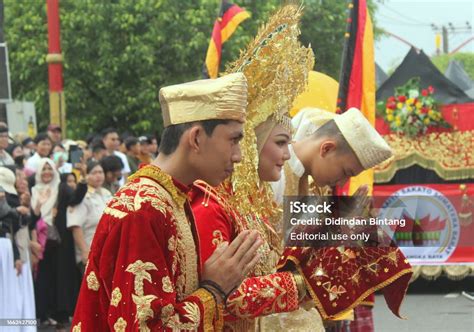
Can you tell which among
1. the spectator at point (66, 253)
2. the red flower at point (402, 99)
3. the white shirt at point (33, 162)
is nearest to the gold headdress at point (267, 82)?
the spectator at point (66, 253)

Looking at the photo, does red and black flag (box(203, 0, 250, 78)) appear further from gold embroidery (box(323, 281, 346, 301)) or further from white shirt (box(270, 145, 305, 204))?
gold embroidery (box(323, 281, 346, 301))

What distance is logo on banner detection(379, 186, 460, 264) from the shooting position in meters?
A: 10.6

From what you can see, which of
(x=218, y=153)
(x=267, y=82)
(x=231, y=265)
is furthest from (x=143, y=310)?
(x=267, y=82)

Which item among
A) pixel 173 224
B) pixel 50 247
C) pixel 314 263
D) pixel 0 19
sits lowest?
pixel 50 247

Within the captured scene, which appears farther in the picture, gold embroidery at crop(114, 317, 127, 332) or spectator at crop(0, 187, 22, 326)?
spectator at crop(0, 187, 22, 326)

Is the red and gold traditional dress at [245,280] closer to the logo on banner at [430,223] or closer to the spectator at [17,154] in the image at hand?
the logo on banner at [430,223]

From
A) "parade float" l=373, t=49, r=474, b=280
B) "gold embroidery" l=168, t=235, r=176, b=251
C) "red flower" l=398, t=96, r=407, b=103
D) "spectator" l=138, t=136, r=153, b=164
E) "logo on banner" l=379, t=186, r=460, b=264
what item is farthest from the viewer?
"spectator" l=138, t=136, r=153, b=164

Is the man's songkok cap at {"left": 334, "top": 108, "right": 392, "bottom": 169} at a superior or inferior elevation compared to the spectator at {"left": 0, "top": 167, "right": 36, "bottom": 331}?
superior

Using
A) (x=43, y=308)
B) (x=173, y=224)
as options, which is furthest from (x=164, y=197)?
(x=43, y=308)

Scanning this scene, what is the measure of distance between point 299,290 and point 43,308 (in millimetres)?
6974

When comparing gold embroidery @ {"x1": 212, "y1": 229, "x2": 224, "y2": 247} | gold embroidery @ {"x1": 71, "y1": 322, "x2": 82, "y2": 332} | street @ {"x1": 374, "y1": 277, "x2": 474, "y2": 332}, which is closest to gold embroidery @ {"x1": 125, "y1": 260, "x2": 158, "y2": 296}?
gold embroidery @ {"x1": 71, "y1": 322, "x2": 82, "y2": 332}

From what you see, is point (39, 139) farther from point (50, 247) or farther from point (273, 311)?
point (273, 311)

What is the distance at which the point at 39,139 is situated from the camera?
11.6 metres

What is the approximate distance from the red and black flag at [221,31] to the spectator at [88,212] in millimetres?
2511
